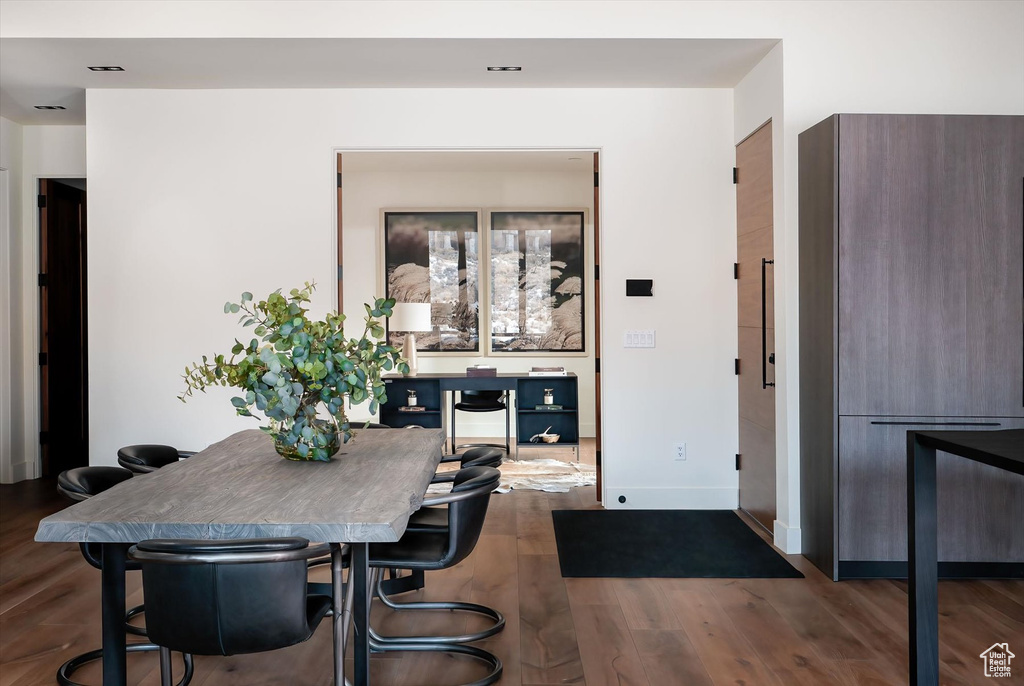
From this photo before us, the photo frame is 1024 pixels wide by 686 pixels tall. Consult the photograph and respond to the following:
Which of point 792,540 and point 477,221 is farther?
point 477,221

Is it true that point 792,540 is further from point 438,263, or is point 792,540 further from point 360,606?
point 438,263

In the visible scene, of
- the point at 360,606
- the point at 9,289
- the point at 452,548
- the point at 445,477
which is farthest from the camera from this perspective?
the point at 9,289

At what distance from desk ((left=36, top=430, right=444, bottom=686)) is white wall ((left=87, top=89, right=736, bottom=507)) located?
2.45 meters

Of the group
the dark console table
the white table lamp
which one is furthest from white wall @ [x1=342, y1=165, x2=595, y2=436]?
the dark console table

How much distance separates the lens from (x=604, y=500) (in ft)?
16.2

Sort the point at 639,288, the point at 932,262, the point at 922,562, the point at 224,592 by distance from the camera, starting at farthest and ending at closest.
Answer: the point at 639,288 → the point at 932,262 → the point at 922,562 → the point at 224,592

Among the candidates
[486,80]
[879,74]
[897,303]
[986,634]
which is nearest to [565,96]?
[486,80]

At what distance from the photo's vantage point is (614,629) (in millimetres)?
2980

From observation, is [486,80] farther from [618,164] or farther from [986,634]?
[986,634]

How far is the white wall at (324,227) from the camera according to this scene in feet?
15.9

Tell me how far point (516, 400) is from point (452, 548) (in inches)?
158

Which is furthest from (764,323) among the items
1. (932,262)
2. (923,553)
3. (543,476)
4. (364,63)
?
(364,63)

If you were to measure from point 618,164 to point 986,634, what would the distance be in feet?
10.7

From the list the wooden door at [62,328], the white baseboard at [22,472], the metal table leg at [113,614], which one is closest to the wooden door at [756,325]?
the metal table leg at [113,614]
